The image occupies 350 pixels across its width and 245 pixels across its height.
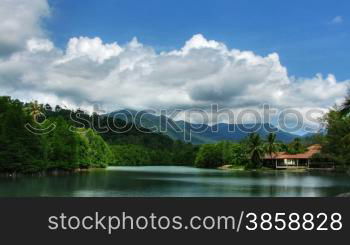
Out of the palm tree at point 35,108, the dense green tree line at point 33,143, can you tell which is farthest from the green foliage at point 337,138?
the palm tree at point 35,108

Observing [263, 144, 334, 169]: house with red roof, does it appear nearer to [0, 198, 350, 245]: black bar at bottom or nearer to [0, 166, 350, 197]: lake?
[0, 166, 350, 197]: lake

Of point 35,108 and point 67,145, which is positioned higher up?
point 35,108

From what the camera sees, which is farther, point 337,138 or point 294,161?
point 294,161

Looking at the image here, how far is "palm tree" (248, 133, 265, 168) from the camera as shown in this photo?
119794mm

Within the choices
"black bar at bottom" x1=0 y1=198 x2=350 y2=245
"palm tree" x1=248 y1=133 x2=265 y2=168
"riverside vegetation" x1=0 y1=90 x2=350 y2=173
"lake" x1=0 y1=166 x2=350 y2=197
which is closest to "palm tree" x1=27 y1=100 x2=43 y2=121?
"riverside vegetation" x1=0 y1=90 x2=350 y2=173

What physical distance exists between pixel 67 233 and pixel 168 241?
350cm

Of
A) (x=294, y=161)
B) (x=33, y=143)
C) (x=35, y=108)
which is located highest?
(x=35, y=108)

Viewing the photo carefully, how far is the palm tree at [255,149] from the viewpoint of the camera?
120 m

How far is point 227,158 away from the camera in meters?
147

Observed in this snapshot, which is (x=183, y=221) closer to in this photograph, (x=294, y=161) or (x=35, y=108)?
(x=35, y=108)

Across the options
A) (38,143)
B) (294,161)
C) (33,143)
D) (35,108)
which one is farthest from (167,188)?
(294,161)

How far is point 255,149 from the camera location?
11962 cm

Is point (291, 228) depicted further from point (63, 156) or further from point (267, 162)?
point (267, 162)

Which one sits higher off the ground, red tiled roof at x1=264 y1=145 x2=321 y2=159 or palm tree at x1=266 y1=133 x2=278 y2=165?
palm tree at x1=266 y1=133 x2=278 y2=165
